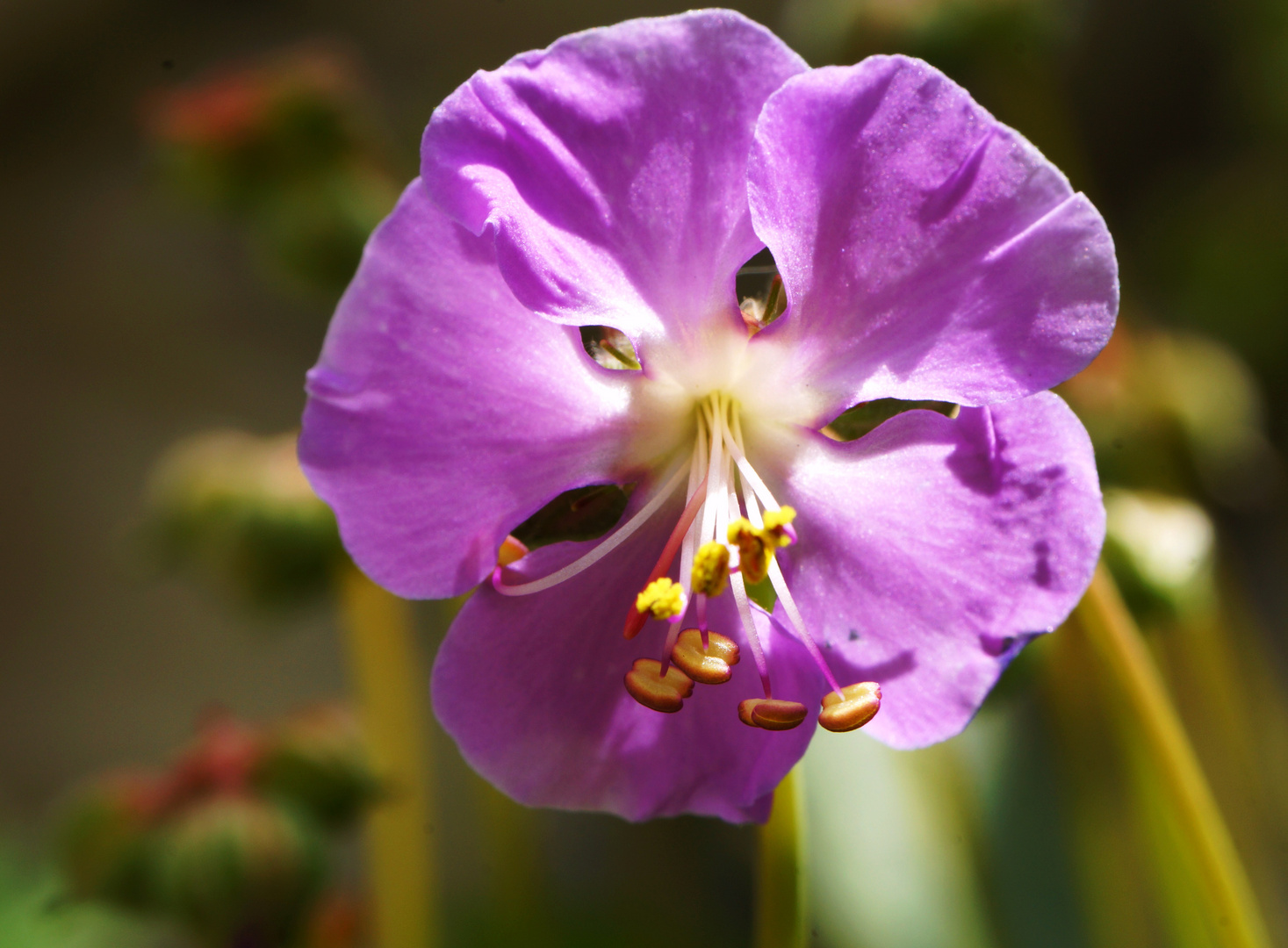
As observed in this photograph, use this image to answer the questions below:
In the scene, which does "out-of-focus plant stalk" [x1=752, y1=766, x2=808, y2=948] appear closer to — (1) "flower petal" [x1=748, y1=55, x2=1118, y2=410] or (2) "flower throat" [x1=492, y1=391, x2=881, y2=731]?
(2) "flower throat" [x1=492, y1=391, x2=881, y2=731]

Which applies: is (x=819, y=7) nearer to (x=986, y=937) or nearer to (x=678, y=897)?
(x=986, y=937)

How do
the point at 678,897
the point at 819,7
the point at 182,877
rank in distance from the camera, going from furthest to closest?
the point at 678,897 → the point at 819,7 → the point at 182,877

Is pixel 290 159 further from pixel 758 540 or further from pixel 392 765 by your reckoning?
pixel 758 540

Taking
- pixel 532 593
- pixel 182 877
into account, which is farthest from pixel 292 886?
pixel 532 593

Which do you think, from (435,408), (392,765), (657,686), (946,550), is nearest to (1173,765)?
(946,550)

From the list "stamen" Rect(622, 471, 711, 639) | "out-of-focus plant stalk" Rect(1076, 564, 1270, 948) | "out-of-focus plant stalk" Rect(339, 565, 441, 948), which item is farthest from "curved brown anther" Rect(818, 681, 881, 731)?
"out-of-focus plant stalk" Rect(339, 565, 441, 948)

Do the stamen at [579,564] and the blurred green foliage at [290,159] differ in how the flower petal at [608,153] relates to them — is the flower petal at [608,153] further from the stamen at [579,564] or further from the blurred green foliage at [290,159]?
the blurred green foliage at [290,159]

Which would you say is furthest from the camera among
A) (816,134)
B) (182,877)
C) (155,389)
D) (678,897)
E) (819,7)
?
(155,389)
